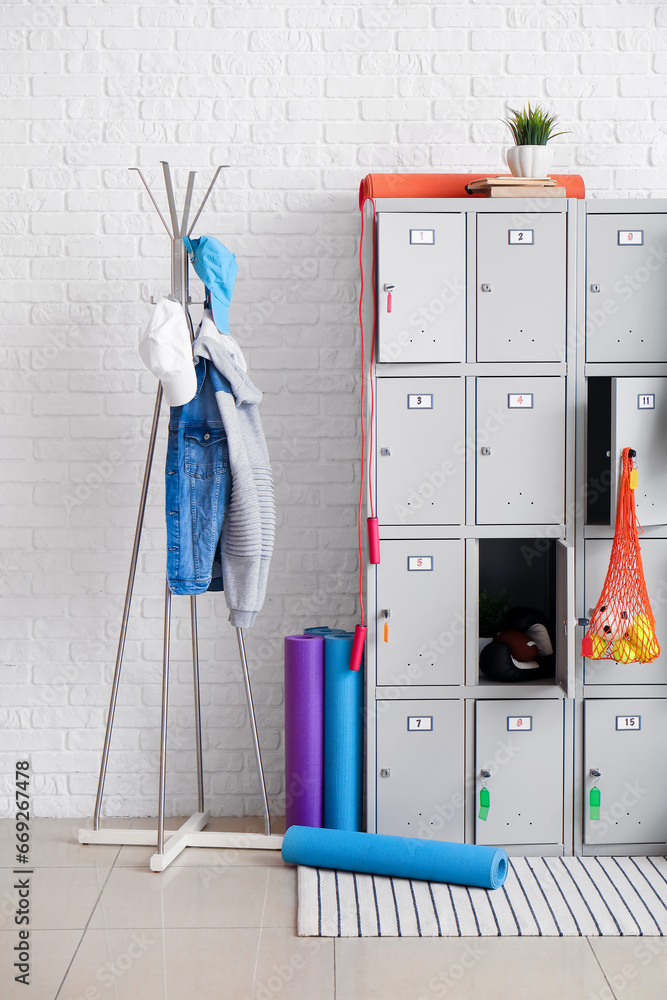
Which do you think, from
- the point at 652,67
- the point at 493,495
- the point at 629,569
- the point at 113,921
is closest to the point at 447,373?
the point at 493,495

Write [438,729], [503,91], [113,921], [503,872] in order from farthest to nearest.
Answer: [503,91] < [438,729] < [503,872] < [113,921]

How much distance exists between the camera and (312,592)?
2.84 metres

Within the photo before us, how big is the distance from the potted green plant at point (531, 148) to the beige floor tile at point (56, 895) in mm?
2247

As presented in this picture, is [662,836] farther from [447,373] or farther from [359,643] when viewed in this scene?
[447,373]

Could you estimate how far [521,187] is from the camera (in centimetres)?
248

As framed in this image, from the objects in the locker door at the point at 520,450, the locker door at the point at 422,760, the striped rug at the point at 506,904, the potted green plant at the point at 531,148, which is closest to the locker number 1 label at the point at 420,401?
the locker door at the point at 520,450

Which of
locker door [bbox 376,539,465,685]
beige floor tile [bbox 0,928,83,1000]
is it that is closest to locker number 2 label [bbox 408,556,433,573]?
locker door [bbox 376,539,465,685]

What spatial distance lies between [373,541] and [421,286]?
0.70 m

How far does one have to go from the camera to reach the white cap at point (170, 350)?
2.25m

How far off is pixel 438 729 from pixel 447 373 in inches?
38.7

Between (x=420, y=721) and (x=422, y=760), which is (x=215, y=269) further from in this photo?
(x=422, y=760)

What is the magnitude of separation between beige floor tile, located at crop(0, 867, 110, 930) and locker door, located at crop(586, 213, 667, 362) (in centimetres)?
194

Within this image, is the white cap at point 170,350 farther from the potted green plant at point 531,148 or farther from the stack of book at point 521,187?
the potted green plant at point 531,148

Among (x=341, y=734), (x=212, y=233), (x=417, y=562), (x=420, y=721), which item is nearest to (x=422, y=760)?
(x=420, y=721)
